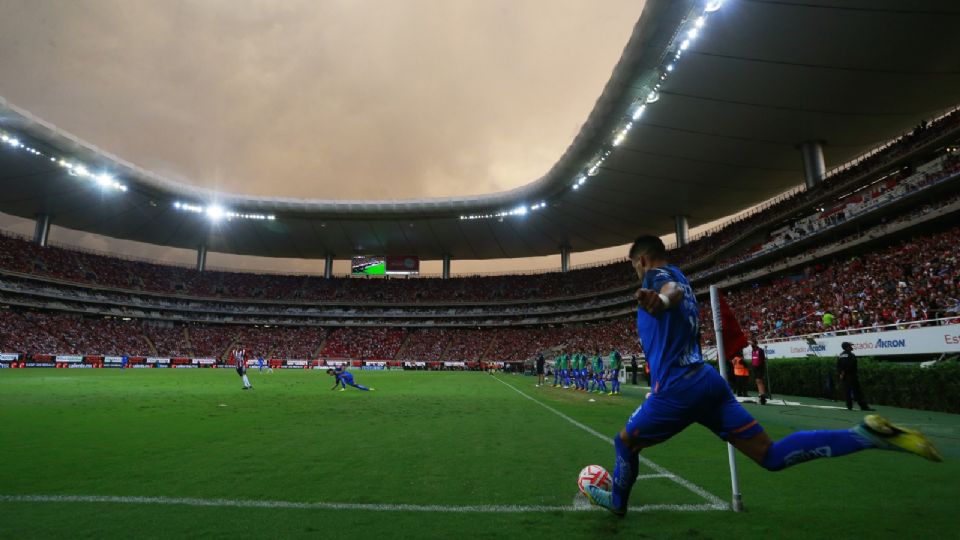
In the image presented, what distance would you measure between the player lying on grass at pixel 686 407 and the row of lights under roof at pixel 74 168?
150 feet

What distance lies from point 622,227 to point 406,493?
5001 centimetres

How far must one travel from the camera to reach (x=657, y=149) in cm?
3312

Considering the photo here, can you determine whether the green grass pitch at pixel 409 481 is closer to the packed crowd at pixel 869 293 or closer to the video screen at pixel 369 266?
the packed crowd at pixel 869 293

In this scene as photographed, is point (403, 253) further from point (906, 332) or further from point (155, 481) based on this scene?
point (155, 481)

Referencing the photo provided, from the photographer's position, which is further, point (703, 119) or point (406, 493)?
point (703, 119)

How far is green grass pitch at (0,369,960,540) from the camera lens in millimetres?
3559

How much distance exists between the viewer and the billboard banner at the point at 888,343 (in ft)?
45.6

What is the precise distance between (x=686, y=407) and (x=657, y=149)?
108ft

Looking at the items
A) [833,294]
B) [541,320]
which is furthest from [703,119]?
[541,320]

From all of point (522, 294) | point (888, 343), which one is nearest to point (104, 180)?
point (522, 294)

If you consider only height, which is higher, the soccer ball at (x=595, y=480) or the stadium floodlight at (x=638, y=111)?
the stadium floodlight at (x=638, y=111)

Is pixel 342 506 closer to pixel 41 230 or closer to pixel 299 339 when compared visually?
pixel 299 339

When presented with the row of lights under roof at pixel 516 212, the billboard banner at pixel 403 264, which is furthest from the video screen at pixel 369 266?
the row of lights under roof at pixel 516 212

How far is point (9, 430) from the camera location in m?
7.83
